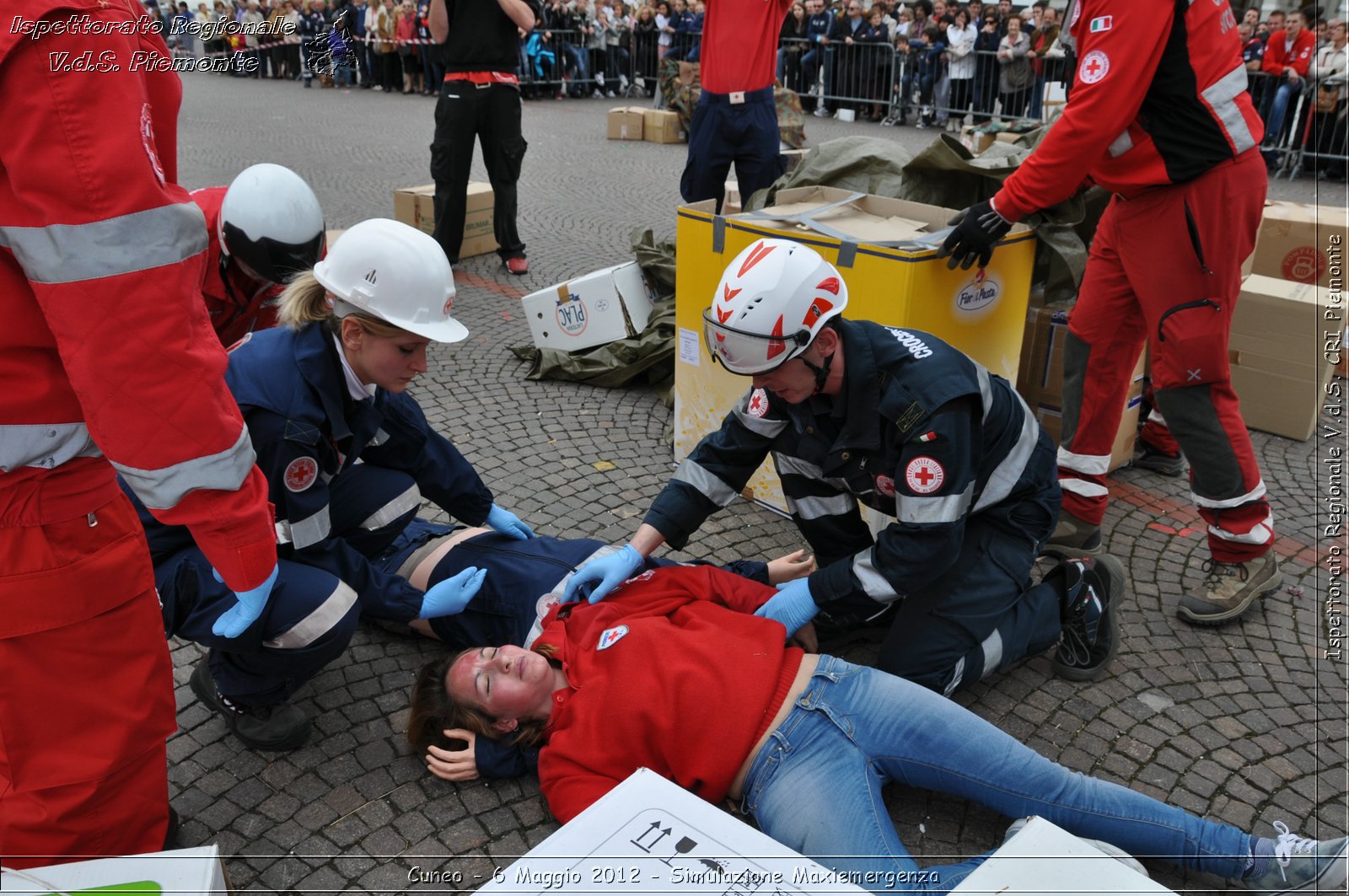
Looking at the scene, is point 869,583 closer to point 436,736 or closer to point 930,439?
point 930,439

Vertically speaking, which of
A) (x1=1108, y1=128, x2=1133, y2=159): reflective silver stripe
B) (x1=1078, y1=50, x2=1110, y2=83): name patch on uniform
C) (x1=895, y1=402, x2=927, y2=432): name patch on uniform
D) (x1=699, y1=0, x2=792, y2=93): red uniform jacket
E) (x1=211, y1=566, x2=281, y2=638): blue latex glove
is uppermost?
(x1=699, y1=0, x2=792, y2=93): red uniform jacket

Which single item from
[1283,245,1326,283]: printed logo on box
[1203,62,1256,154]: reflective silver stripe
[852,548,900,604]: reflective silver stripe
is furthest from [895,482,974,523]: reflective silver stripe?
[1283,245,1326,283]: printed logo on box

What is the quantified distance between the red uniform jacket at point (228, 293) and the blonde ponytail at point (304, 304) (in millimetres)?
467

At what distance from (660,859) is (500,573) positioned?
1.66 meters

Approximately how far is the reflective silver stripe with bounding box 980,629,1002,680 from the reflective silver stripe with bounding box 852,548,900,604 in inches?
16.3

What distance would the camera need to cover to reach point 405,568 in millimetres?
3461

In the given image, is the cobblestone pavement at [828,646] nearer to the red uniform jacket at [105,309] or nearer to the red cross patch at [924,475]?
the red cross patch at [924,475]

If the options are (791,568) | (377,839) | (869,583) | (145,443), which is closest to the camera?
(145,443)

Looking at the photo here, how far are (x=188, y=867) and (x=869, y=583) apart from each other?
1.78m

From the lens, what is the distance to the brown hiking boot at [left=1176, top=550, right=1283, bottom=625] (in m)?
3.51

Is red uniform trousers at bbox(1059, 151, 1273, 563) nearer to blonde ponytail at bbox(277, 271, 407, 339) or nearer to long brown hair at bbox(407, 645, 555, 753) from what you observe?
long brown hair at bbox(407, 645, 555, 753)

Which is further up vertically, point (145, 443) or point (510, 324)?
point (145, 443)

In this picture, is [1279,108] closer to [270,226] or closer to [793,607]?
[793,607]

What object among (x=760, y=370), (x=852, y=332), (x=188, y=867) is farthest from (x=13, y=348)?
(x=852, y=332)
